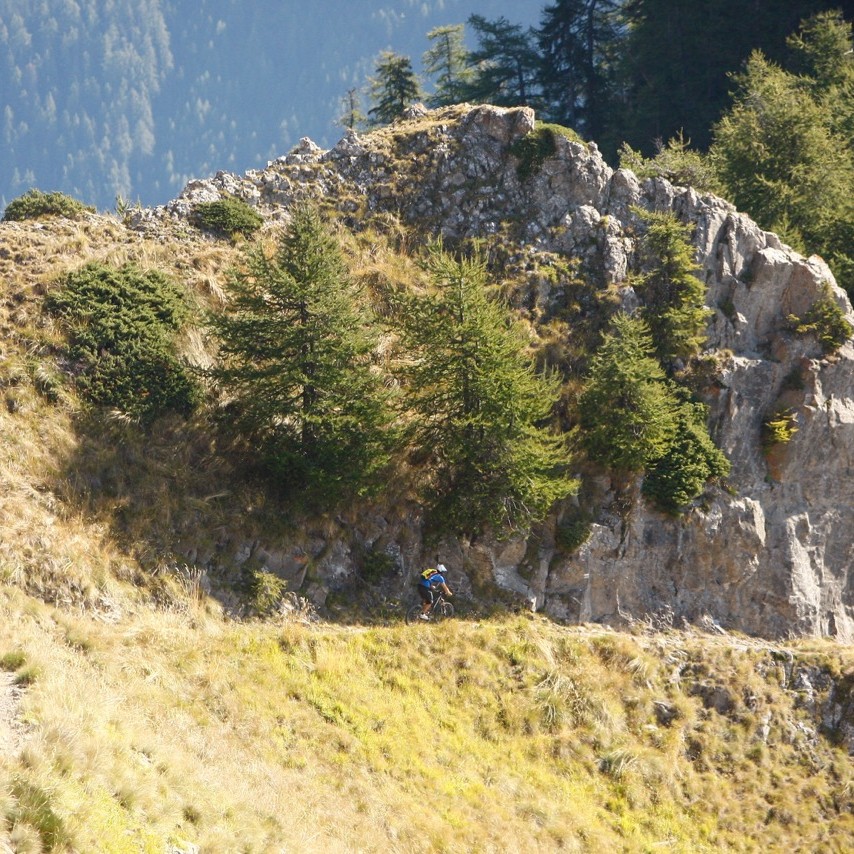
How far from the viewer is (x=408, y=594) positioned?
21.7m

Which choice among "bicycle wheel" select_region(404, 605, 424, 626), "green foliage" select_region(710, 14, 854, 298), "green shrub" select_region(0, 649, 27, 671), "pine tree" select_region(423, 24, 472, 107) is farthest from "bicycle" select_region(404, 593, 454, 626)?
"pine tree" select_region(423, 24, 472, 107)

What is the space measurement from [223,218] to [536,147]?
1335 centimetres

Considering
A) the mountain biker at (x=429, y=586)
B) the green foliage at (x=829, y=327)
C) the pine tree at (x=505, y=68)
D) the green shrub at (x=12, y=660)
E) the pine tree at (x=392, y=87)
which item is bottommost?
the green shrub at (x=12, y=660)

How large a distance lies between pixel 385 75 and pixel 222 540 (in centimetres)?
3989

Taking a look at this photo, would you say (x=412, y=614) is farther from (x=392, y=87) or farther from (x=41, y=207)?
(x=392, y=87)

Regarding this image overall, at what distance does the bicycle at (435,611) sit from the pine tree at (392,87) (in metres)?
36.8

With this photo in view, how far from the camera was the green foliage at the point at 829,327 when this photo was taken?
27281 millimetres

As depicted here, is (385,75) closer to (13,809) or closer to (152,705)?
(152,705)

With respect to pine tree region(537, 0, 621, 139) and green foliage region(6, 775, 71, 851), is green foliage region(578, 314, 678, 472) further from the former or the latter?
pine tree region(537, 0, 621, 139)

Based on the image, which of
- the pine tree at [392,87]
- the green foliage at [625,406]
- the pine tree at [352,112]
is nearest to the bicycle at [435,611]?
the green foliage at [625,406]

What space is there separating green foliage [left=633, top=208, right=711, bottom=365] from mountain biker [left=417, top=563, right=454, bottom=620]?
11538 millimetres

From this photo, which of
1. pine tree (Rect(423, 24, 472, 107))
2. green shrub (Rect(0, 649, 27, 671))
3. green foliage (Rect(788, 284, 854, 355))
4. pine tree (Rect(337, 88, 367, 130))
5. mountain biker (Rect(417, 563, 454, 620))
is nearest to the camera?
green shrub (Rect(0, 649, 27, 671))

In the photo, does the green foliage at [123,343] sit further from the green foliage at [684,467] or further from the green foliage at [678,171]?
the green foliage at [678,171]

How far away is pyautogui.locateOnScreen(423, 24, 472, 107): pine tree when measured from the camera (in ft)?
176
